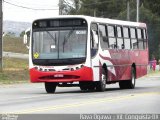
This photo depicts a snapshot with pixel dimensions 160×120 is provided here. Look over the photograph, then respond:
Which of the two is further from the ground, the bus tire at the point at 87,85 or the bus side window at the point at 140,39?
the bus side window at the point at 140,39

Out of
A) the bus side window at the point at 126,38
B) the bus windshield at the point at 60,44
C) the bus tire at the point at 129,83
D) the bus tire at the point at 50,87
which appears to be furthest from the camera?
the bus tire at the point at 129,83

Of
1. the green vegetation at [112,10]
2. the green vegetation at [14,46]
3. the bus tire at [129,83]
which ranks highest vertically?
the green vegetation at [112,10]

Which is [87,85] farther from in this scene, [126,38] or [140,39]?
[140,39]

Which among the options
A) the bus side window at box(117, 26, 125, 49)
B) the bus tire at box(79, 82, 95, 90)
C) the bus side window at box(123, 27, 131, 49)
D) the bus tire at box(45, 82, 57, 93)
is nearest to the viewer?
the bus tire at box(79, 82, 95, 90)

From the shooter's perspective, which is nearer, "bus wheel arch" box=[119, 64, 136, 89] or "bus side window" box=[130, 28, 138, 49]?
"bus wheel arch" box=[119, 64, 136, 89]

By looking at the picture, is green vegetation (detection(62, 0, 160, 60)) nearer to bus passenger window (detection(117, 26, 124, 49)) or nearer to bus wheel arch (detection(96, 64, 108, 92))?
bus passenger window (detection(117, 26, 124, 49))

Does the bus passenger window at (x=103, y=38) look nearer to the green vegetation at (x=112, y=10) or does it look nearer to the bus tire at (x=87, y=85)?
the bus tire at (x=87, y=85)

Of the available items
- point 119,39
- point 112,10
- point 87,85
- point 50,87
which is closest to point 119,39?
point 119,39

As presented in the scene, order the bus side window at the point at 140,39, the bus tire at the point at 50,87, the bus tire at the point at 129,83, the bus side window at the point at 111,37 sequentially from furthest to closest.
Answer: the bus side window at the point at 140,39 → the bus tire at the point at 129,83 → the bus side window at the point at 111,37 → the bus tire at the point at 50,87

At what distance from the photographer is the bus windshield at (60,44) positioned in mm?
27672

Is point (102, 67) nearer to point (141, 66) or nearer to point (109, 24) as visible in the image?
point (109, 24)

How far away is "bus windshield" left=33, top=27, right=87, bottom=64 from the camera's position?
27.7 metres

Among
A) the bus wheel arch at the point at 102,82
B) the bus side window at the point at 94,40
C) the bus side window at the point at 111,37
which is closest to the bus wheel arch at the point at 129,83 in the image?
the bus side window at the point at 111,37

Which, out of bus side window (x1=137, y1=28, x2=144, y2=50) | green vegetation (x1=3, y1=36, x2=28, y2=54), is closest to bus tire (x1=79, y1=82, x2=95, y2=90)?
bus side window (x1=137, y1=28, x2=144, y2=50)
